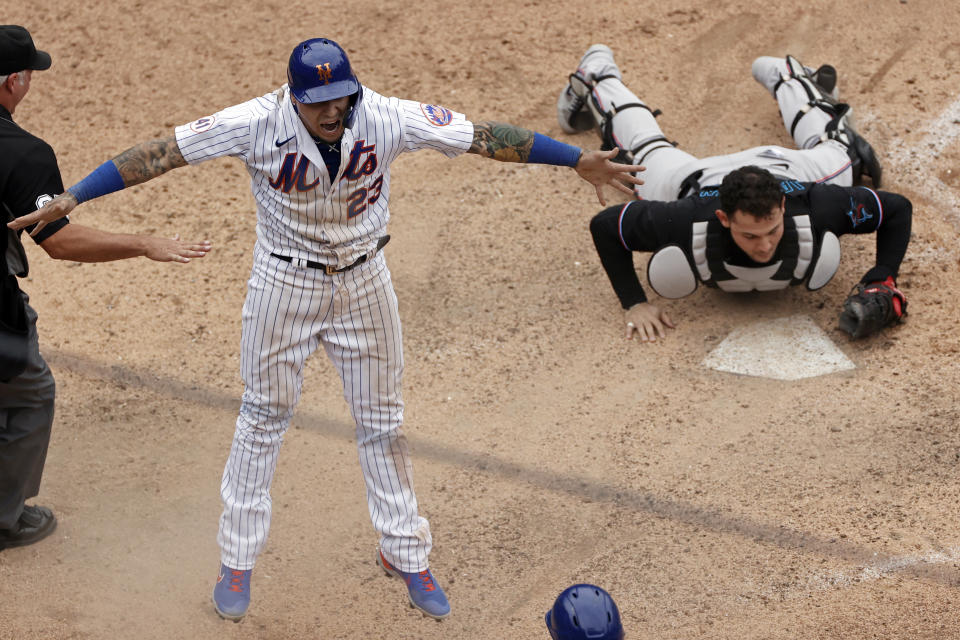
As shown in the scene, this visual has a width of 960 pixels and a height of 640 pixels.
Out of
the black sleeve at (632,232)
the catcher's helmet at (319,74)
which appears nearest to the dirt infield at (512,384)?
the black sleeve at (632,232)

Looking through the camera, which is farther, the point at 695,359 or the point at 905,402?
the point at 695,359

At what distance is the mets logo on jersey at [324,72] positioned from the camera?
10.3 ft

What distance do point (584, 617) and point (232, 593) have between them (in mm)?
1946

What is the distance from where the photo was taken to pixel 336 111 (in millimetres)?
3182

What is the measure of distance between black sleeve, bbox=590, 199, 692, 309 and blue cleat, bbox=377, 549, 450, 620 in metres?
2.18

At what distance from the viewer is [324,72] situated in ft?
10.3

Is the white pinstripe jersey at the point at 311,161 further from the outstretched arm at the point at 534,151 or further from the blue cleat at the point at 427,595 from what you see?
the blue cleat at the point at 427,595

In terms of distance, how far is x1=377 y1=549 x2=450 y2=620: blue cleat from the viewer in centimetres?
393

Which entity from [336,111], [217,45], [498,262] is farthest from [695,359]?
[217,45]

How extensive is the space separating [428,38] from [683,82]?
1981 millimetres

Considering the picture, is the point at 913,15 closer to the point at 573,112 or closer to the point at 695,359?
the point at 573,112

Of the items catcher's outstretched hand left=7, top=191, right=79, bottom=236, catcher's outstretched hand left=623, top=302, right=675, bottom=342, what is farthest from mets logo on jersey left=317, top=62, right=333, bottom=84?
catcher's outstretched hand left=623, top=302, right=675, bottom=342

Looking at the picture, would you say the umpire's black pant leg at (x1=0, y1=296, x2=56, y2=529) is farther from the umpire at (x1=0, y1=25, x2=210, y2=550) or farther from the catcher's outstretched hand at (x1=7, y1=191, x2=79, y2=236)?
the catcher's outstretched hand at (x1=7, y1=191, x2=79, y2=236)

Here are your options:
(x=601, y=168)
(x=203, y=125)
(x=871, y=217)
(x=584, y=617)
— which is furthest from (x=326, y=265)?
(x=871, y=217)
